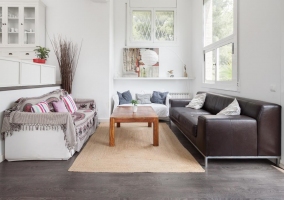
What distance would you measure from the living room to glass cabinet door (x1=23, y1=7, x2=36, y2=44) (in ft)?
1.26

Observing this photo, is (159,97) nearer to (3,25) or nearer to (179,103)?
(179,103)

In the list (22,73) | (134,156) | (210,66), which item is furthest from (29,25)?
(210,66)

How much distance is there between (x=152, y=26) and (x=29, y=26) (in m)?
3.41

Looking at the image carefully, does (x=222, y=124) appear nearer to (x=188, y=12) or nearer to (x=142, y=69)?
(x=142, y=69)

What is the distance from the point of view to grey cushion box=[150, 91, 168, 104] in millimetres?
6242

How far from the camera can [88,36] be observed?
558cm

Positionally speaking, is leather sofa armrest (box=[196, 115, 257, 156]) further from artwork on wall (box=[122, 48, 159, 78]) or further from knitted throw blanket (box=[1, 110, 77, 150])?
artwork on wall (box=[122, 48, 159, 78])

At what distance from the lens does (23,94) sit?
3.58 meters

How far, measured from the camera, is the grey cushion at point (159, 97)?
6.24 m

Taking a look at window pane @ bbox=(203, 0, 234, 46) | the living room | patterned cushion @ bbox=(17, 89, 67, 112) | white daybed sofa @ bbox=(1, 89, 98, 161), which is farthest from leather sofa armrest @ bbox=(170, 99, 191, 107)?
white daybed sofa @ bbox=(1, 89, 98, 161)

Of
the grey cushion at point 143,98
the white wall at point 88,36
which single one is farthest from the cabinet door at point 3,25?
the grey cushion at point 143,98

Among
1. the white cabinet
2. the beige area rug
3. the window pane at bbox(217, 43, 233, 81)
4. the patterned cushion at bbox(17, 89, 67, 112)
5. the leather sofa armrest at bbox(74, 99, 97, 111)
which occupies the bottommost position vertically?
the beige area rug

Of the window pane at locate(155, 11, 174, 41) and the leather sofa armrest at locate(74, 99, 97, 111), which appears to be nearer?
the leather sofa armrest at locate(74, 99, 97, 111)

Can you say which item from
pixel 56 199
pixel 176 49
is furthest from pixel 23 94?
pixel 176 49
